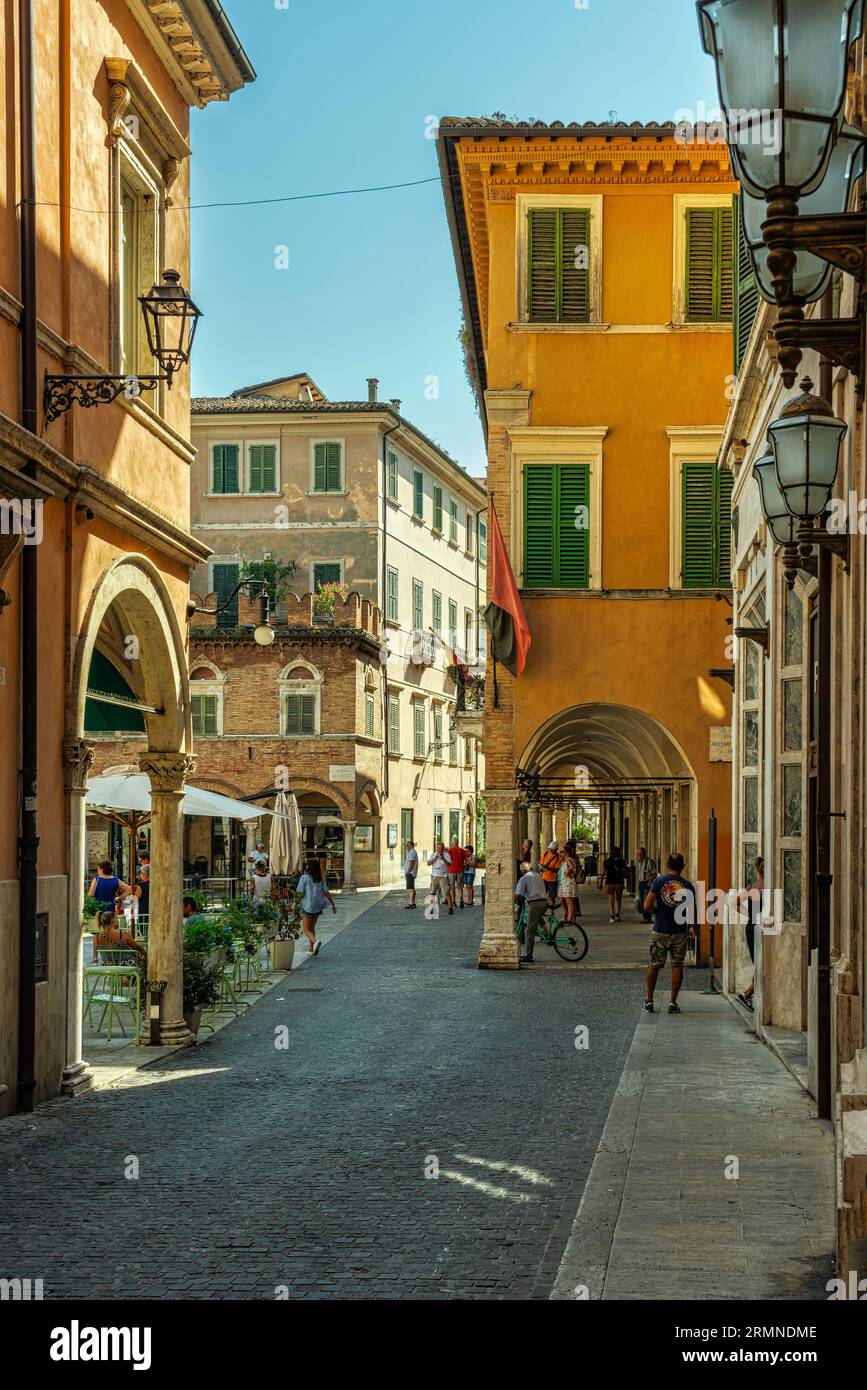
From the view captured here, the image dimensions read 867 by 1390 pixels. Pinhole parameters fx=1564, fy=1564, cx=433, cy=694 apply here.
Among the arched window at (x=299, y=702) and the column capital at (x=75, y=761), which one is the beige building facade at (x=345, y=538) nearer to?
the arched window at (x=299, y=702)

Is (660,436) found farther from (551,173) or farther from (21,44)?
(21,44)

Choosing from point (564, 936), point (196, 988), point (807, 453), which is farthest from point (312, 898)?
point (807, 453)

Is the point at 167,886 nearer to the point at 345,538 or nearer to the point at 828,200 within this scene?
Result: the point at 828,200

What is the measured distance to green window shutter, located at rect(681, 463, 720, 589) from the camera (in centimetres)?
2314

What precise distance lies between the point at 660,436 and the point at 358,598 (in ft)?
71.6

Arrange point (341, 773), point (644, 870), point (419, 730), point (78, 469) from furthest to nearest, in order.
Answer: point (419, 730) < point (341, 773) < point (644, 870) < point (78, 469)

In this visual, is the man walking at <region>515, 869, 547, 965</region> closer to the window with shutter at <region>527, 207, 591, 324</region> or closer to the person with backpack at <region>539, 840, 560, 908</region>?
the person with backpack at <region>539, 840, 560, 908</region>

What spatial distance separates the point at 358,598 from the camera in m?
44.5

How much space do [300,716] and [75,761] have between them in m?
32.0

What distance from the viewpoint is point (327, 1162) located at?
368 inches

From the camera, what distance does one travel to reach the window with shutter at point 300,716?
144 feet

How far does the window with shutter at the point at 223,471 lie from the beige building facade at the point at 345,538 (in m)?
0.03
